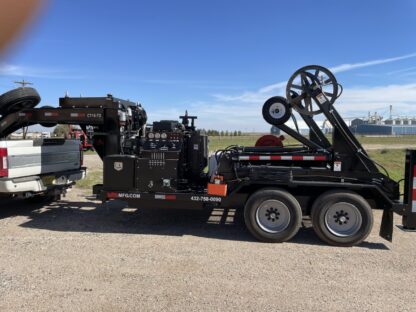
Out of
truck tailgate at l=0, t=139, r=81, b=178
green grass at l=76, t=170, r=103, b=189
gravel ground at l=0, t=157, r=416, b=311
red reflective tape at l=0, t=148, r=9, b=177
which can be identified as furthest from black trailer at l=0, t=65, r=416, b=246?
green grass at l=76, t=170, r=103, b=189

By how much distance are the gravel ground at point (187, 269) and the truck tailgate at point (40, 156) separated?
40.4 inches

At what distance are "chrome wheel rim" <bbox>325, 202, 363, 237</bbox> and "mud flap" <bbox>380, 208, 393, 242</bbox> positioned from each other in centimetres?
47

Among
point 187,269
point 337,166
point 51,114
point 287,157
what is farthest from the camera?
point 51,114

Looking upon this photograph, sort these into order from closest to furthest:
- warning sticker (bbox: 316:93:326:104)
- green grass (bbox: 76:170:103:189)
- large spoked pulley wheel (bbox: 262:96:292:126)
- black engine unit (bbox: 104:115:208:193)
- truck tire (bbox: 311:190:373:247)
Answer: truck tire (bbox: 311:190:373:247) → warning sticker (bbox: 316:93:326:104) → black engine unit (bbox: 104:115:208:193) → large spoked pulley wheel (bbox: 262:96:292:126) → green grass (bbox: 76:170:103:189)

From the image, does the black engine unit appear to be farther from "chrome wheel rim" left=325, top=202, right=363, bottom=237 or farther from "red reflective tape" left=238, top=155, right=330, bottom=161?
"chrome wheel rim" left=325, top=202, right=363, bottom=237

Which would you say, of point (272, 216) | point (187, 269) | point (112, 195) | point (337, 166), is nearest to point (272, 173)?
point (272, 216)

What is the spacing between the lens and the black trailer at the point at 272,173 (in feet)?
20.8

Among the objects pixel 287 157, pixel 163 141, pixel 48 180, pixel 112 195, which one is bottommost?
pixel 112 195

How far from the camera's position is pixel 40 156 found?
789cm

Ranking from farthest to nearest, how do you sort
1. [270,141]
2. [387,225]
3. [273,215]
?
[270,141] < [273,215] < [387,225]

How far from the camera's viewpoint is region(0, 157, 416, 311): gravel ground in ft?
13.6

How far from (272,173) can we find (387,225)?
6.46 feet

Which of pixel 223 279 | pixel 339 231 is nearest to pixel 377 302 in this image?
pixel 223 279

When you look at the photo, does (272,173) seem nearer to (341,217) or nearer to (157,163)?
(341,217)
